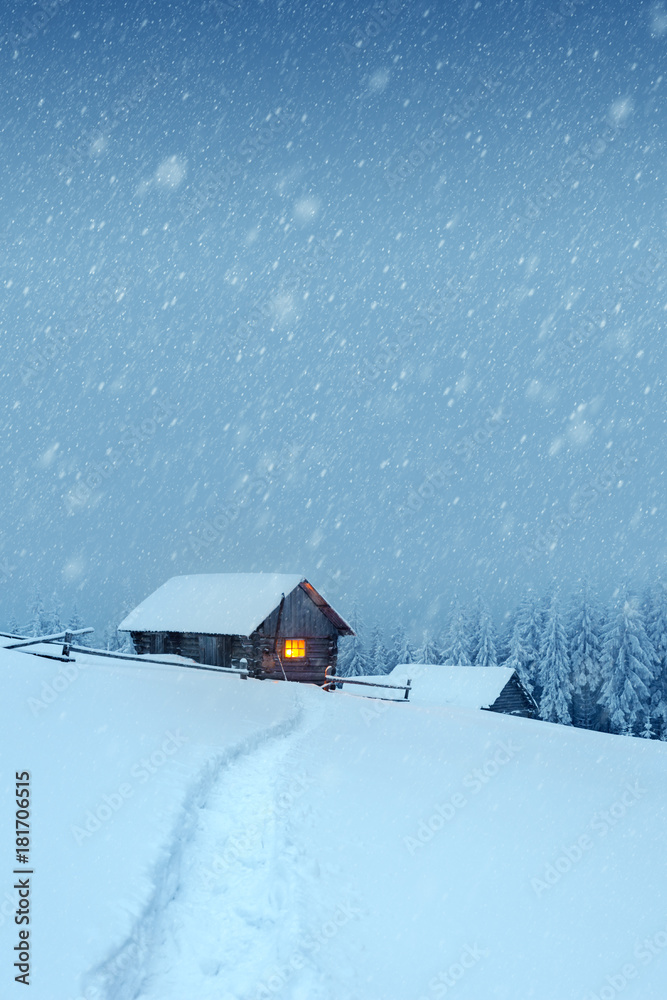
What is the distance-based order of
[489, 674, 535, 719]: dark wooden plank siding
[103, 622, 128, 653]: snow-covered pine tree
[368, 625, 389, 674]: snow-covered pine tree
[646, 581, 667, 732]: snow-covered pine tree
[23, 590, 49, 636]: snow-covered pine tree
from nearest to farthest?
[489, 674, 535, 719]: dark wooden plank siding → [646, 581, 667, 732]: snow-covered pine tree → [23, 590, 49, 636]: snow-covered pine tree → [368, 625, 389, 674]: snow-covered pine tree → [103, 622, 128, 653]: snow-covered pine tree

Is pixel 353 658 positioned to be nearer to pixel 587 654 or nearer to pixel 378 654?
pixel 378 654

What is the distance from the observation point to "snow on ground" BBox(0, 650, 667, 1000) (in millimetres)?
4723

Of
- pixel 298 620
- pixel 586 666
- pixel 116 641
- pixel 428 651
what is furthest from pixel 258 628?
pixel 116 641

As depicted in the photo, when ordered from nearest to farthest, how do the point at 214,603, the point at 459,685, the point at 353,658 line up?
the point at 214,603
the point at 459,685
the point at 353,658

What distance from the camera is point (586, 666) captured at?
4719 cm

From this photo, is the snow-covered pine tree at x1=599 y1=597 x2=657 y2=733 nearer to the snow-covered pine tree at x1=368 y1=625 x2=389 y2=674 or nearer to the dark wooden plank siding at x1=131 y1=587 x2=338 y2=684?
the dark wooden plank siding at x1=131 y1=587 x2=338 y2=684

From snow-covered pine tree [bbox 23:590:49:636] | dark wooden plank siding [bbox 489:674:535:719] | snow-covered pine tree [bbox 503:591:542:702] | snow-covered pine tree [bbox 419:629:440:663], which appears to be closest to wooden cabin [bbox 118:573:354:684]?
dark wooden plank siding [bbox 489:674:535:719]

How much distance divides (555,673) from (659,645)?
913 centimetres

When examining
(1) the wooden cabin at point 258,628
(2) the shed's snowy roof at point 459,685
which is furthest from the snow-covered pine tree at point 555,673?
(1) the wooden cabin at point 258,628

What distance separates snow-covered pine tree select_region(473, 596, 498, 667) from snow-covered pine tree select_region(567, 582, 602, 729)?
8.22m

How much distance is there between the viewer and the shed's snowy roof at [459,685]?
33.7 m

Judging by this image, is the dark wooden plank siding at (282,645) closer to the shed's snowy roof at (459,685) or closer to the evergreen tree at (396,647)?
the shed's snowy roof at (459,685)

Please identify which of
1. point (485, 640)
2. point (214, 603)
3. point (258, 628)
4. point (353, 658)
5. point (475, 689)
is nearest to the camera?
point (258, 628)

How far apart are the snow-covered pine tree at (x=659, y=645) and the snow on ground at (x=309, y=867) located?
38.5m
